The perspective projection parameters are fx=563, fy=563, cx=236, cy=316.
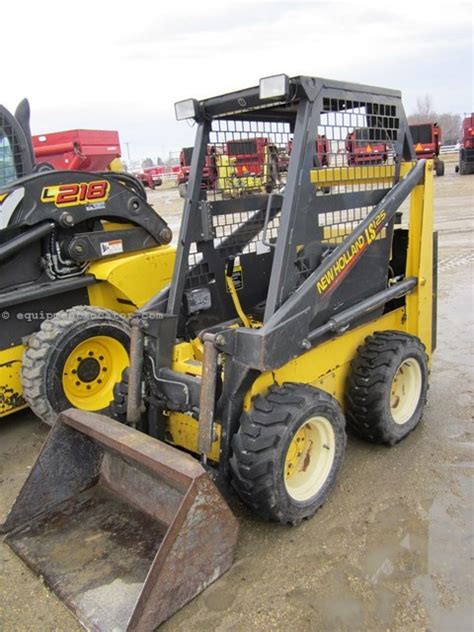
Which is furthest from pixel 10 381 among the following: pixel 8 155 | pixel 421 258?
pixel 421 258

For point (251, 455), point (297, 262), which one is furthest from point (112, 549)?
point (297, 262)

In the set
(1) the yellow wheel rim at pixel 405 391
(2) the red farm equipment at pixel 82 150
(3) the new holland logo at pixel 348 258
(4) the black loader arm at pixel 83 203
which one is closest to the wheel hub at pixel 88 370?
(4) the black loader arm at pixel 83 203

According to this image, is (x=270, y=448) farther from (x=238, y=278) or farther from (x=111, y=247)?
(x=111, y=247)

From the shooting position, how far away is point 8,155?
14.8 ft

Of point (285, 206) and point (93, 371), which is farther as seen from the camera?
point (93, 371)

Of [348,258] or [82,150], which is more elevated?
[82,150]

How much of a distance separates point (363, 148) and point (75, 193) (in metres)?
2.16

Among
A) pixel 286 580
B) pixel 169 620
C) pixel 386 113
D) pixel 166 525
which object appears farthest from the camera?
pixel 386 113

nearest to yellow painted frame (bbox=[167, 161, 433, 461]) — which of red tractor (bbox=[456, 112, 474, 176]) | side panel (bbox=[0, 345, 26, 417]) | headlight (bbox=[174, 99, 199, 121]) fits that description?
headlight (bbox=[174, 99, 199, 121])

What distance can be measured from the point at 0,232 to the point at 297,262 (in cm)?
224

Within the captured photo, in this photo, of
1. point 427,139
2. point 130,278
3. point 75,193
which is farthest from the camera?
point 427,139

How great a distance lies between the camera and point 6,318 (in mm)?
3918

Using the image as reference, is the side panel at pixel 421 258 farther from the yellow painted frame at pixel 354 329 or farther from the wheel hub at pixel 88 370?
the wheel hub at pixel 88 370

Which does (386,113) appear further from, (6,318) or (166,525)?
(6,318)
